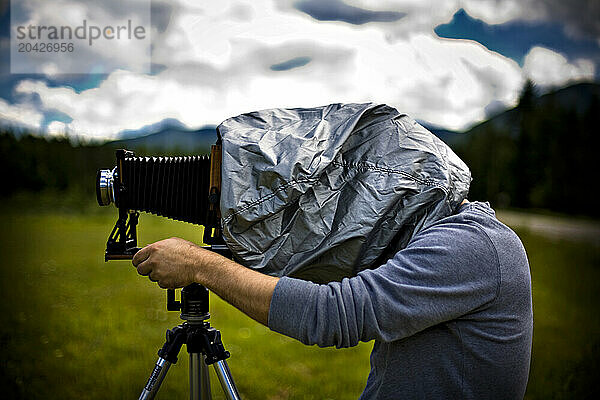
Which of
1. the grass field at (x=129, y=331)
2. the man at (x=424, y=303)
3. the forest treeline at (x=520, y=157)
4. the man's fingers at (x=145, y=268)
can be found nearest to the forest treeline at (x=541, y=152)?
the forest treeline at (x=520, y=157)

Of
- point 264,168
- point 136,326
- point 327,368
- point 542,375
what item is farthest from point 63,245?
point 542,375

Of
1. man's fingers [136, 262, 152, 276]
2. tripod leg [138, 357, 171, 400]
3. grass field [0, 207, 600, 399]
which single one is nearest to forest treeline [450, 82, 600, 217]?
grass field [0, 207, 600, 399]

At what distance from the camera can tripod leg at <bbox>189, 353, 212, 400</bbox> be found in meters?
1.56

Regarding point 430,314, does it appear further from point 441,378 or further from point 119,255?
point 119,255

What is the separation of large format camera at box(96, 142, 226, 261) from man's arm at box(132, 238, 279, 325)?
0.16 meters

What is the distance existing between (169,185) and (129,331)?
5.28 feet

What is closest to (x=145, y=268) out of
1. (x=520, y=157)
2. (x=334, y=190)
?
(x=334, y=190)

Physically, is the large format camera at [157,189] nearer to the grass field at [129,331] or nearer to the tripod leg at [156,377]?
the tripod leg at [156,377]

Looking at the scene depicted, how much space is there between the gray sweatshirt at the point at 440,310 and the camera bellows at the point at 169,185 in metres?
0.44

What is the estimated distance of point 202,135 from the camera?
2.76 meters

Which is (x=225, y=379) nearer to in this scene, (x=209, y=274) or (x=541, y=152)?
(x=209, y=274)

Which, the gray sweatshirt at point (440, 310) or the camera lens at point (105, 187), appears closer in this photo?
the gray sweatshirt at point (440, 310)

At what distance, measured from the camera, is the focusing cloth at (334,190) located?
3.65 feet

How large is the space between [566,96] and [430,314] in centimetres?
239
